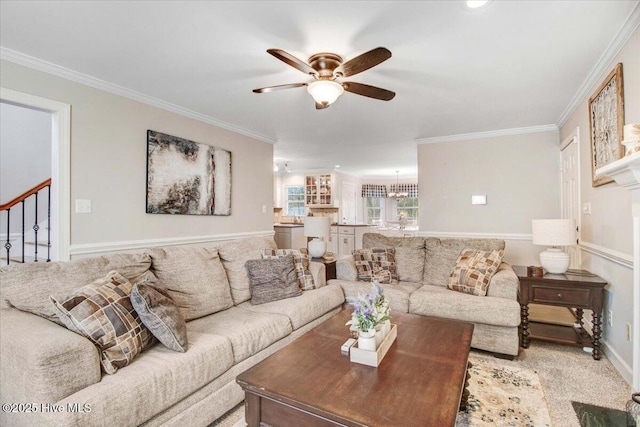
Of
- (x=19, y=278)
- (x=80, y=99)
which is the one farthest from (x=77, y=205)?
(x=19, y=278)

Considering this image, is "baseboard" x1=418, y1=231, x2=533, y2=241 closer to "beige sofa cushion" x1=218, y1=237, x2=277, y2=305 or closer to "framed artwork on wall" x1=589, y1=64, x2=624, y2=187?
"framed artwork on wall" x1=589, y1=64, x2=624, y2=187

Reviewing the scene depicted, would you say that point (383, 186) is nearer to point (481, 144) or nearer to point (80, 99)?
point (481, 144)

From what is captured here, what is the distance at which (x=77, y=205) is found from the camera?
2.76 m

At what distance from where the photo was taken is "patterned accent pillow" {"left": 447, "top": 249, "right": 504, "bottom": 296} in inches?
119

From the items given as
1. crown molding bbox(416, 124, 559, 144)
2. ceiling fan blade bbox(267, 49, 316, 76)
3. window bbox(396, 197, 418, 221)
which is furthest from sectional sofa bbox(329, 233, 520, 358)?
window bbox(396, 197, 418, 221)

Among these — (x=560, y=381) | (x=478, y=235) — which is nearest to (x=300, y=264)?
(x=560, y=381)

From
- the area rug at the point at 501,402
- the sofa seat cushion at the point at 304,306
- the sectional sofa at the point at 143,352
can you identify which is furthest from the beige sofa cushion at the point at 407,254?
the sectional sofa at the point at 143,352

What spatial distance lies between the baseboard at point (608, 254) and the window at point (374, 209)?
750cm

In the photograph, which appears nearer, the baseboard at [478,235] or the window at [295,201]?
the baseboard at [478,235]

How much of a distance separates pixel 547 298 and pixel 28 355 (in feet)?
11.9

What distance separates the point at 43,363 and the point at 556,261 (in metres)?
3.87

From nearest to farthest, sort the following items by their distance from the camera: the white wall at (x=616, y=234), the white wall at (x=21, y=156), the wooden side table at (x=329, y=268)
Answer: the white wall at (x=616, y=234) → the wooden side table at (x=329, y=268) → the white wall at (x=21, y=156)

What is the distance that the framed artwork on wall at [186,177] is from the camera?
134 inches

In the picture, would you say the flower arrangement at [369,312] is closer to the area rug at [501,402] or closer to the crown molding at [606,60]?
the area rug at [501,402]
